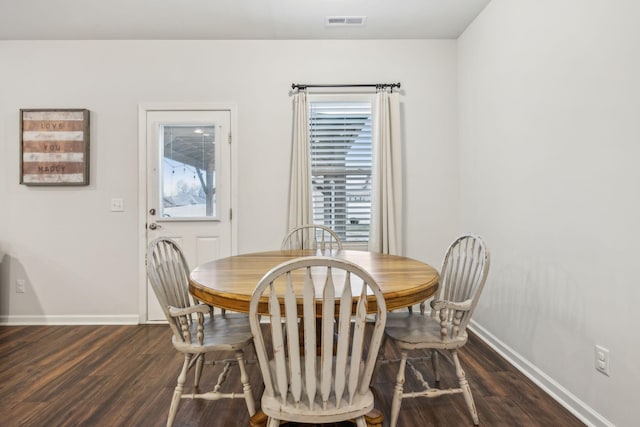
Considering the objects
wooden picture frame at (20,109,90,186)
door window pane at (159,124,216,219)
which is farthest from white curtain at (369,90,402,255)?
wooden picture frame at (20,109,90,186)

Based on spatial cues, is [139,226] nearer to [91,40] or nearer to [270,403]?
[91,40]

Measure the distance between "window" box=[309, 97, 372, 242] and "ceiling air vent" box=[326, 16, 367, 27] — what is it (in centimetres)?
65

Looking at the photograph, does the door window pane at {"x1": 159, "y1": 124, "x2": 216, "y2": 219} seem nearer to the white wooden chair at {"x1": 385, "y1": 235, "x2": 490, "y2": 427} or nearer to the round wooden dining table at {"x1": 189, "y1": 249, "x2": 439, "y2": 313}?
the round wooden dining table at {"x1": 189, "y1": 249, "x2": 439, "y2": 313}

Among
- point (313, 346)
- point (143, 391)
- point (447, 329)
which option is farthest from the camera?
point (143, 391)

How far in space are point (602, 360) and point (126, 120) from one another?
391 cm

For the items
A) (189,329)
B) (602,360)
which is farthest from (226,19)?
(602,360)

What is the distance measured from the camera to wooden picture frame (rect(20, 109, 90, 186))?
3223 millimetres

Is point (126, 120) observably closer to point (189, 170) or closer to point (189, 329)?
point (189, 170)

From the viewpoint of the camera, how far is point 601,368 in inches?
66.2

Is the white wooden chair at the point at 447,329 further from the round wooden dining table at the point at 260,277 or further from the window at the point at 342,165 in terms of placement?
the window at the point at 342,165

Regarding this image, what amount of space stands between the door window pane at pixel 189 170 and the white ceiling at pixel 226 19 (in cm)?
87

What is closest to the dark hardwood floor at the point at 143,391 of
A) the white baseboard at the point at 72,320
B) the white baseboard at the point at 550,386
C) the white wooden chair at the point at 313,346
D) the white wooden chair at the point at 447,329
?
the white baseboard at the point at 550,386

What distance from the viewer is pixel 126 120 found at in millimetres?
3291

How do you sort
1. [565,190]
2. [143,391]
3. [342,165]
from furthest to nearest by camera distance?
[342,165] < [143,391] < [565,190]
